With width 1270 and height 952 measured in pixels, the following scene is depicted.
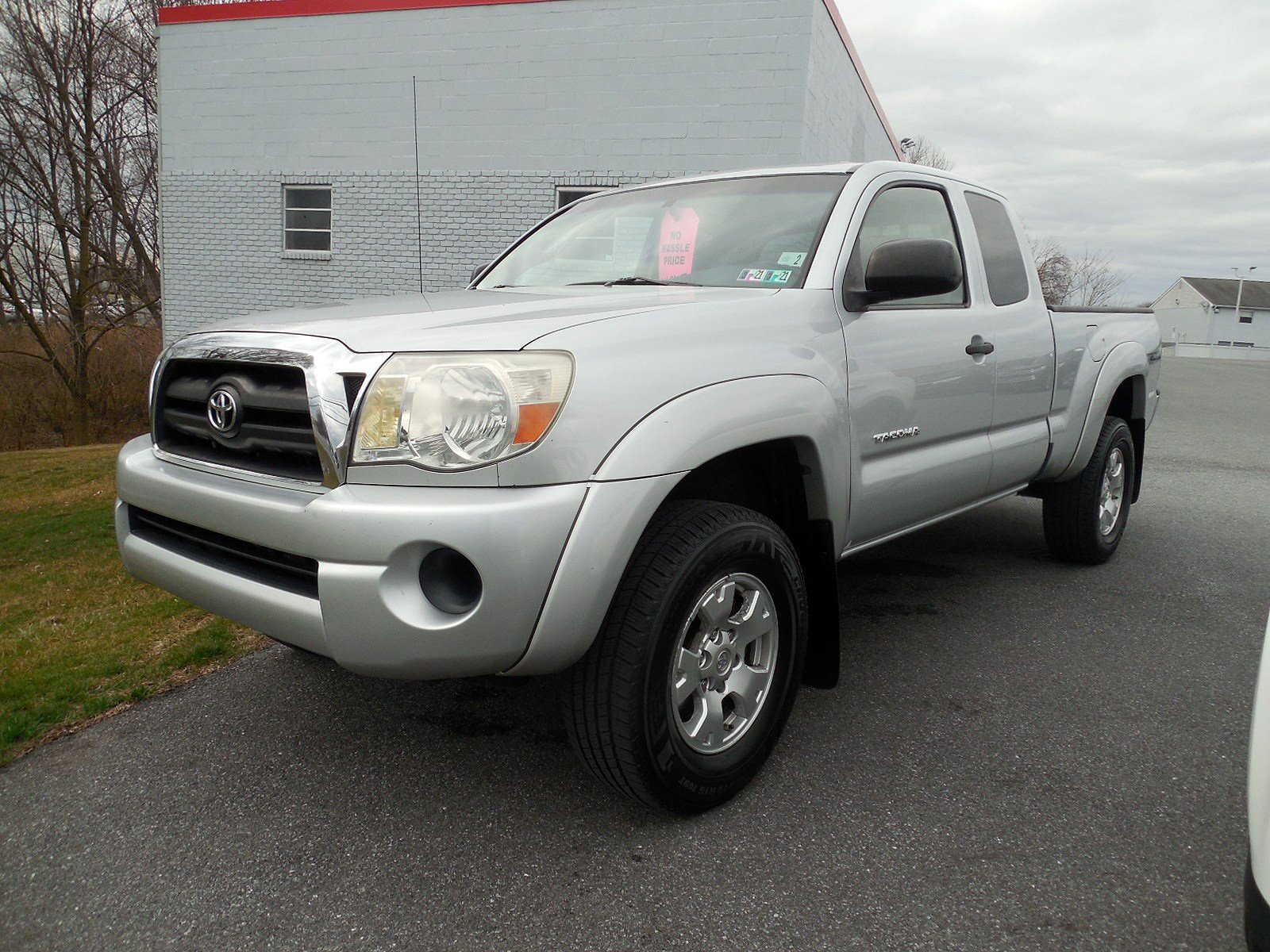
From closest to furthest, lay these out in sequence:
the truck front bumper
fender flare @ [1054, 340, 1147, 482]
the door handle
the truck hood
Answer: the truck front bumper, the truck hood, the door handle, fender flare @ [1054, 340, 1147, 482]

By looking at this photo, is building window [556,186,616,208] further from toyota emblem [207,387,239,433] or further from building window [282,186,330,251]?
toyota emblem [207,387,239,433]

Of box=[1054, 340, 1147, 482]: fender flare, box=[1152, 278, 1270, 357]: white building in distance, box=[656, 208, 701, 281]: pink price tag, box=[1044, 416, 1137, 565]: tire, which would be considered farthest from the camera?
box=[1152, 278, 1270, 357]: white building in distance

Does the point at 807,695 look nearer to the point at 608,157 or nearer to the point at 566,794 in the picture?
the point at 566,794

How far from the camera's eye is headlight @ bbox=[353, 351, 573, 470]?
1988 millimetres

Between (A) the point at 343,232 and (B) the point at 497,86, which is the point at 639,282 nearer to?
(B) the point at 497,86

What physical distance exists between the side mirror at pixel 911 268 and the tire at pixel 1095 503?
2.21 meters

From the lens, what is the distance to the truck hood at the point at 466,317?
2.09 m

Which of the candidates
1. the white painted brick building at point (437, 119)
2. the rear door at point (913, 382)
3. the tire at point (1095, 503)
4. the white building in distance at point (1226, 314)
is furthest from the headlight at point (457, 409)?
the white building in distance at point (1226, 314)

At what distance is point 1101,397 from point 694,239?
8.12ft

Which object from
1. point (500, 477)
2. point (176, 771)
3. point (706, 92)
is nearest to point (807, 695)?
point (500, 477)

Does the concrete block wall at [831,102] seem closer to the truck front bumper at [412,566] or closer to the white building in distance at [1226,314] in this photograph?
the truck front bumper at [412,566]

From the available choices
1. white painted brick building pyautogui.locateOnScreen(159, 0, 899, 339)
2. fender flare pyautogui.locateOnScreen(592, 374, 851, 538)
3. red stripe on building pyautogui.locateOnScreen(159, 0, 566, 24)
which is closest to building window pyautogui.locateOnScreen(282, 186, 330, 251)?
white painted brick building pyautogui.locateOnScreen(159, 0, 899, 339)

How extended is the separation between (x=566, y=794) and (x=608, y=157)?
409 inches

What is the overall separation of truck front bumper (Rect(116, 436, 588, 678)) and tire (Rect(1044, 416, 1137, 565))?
3.47m
